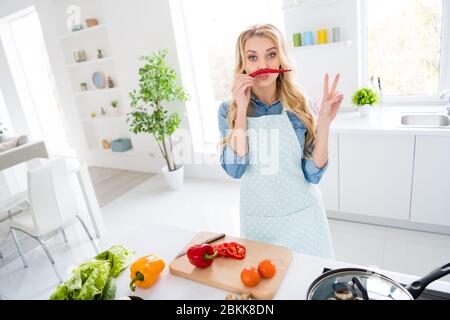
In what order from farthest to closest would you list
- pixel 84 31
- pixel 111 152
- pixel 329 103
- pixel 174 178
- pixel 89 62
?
pixel 111 152 < pixel 89 62 < pixel 84 31 < pixel 174 178 < pixel 329 103

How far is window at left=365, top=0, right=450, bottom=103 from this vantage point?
2584mm

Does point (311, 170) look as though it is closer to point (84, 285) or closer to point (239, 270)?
point (239, 270)

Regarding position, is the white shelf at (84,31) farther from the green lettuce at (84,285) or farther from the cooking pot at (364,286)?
the cooking pot at (364,286)

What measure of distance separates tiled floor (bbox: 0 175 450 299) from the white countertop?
0.79m

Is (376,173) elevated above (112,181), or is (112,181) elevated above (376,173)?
(376,173)

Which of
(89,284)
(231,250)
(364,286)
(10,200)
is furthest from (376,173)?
(10,200)

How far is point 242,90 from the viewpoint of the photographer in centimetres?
115

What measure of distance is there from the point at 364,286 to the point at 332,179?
1.98 metres

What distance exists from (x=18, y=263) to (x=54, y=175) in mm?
965

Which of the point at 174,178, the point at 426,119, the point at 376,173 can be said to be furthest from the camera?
the point at 174,178

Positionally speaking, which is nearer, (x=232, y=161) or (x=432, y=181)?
(x=232, y=161)

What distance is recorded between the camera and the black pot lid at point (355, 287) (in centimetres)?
68

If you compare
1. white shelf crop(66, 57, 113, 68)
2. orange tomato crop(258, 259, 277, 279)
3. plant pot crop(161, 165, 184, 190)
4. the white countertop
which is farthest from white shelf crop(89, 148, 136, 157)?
orange tomato crop(258, 259, 277, 279)
